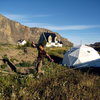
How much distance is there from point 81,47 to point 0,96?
85.8 ft

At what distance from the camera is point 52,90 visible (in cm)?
639

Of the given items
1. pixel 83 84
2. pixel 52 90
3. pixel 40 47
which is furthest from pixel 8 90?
pixel 40 47

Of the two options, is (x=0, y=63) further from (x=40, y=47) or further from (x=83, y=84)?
(x=83, y=84)

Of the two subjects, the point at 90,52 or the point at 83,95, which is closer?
the point at 83,95

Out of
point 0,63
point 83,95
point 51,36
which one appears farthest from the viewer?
point 51,36

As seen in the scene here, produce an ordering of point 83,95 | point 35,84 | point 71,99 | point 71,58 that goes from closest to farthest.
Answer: point 71,99 < point 83,95 < point 35,84 < point 71,58

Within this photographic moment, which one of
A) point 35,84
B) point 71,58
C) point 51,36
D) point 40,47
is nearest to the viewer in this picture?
point 35,84

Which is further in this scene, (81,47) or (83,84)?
(81,47)

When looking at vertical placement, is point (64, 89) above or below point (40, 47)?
below

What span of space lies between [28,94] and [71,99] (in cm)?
119

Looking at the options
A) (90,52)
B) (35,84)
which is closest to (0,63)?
(35,84)

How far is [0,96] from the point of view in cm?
567

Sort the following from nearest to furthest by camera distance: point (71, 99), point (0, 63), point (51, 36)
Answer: point (71, 99) < point (0, 63) < point (51, 36)

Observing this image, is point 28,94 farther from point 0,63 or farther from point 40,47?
point 0,63
